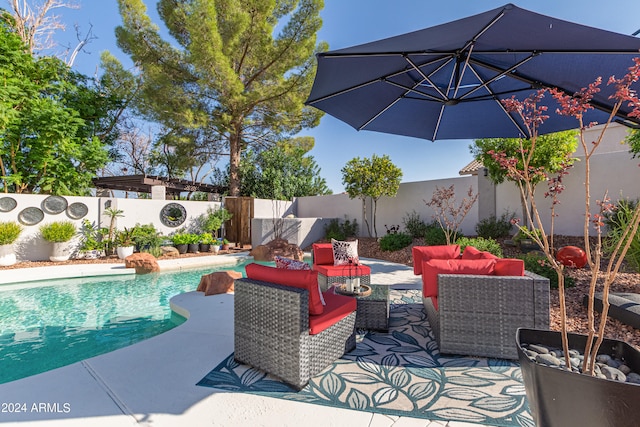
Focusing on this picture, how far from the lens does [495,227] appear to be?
26.5ft

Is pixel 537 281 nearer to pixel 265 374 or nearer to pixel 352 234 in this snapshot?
pixel 265 374

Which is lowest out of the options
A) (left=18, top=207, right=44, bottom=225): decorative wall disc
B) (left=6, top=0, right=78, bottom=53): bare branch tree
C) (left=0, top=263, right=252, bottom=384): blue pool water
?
(left=0, top=263, right=252, bottom=384): blue pool water

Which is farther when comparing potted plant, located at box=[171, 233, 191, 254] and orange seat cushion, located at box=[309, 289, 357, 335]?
potted plant, located at box=[171, 233, 191, 254]

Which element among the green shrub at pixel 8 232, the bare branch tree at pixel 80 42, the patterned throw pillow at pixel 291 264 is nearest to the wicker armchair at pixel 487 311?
the patterned throw pillow at pixel 291 264

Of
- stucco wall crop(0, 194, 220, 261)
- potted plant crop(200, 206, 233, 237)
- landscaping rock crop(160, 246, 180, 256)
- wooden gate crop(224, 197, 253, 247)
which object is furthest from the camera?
wooden gate crop(224, 197, 253, 247)

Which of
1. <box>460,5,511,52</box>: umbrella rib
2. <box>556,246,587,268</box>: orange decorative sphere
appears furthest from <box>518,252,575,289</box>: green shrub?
<box>460,5,511,52</box>: umbrella rib

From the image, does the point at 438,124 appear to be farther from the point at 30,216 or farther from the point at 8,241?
the point at 30,216

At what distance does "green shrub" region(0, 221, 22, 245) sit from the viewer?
735 centimetres

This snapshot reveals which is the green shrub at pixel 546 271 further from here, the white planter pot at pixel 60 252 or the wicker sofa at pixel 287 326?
the white planter pot at pixel 60 252

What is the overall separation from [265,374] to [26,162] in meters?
11.1

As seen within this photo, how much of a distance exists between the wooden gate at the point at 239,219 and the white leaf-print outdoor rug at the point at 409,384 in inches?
376

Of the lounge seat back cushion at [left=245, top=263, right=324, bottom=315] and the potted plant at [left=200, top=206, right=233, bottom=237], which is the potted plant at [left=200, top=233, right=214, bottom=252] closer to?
the potted plant at [left=200, top=206, right=233, bottom=237]

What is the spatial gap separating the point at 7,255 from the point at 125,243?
2490 millimetres

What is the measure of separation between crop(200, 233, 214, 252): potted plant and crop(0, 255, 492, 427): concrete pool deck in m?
7.52
